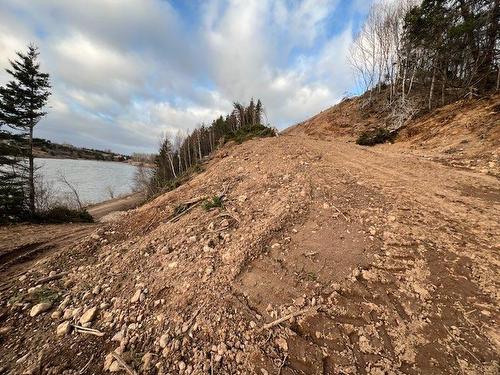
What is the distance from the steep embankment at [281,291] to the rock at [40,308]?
6cm

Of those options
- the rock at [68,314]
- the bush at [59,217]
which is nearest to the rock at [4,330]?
the rock at [68,314]

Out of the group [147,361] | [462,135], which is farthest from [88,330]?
[462,135]

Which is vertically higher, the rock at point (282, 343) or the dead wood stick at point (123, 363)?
the rock at point (282, 343)

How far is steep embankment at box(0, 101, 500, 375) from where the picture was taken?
250 cm

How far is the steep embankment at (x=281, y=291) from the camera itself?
98.3 inches

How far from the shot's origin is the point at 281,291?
315cm

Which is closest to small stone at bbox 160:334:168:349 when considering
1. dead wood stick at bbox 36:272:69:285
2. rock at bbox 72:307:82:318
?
rock at bbox 72:307:82:318

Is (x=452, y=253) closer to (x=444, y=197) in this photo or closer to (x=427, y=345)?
(x=427, y=345)

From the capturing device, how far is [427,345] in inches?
97.5

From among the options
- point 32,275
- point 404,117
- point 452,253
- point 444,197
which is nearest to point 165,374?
point 32,275

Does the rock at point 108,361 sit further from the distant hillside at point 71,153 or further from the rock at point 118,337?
the distant hillside at point 71,153

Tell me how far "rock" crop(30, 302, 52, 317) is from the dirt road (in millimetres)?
101

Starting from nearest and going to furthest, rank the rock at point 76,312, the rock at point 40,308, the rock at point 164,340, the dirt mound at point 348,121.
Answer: the rock at point 164,340 → the rock at point 76,312 → the rock at point 40,308 → the dirt mound at point 348,121

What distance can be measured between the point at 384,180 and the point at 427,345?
14.9 ft
